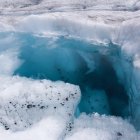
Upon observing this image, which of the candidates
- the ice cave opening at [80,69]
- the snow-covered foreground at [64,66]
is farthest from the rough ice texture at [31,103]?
the ice cave opening at [80,69]

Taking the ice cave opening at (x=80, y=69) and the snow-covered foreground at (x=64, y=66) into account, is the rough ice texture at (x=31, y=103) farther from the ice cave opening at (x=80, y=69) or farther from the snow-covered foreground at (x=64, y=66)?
the ice cave opening at (x=80, y=69)

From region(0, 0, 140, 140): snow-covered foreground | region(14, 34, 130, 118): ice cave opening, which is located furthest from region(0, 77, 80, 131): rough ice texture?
region(14, 34, 130, 118): ice cave opening

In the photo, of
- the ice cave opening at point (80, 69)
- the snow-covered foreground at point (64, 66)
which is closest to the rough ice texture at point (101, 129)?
the snow-covered foreground at point (64, 66)

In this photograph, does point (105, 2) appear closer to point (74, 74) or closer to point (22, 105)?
point (74, 74)

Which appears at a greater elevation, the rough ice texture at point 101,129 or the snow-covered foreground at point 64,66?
Answer: the snow-covered foreground at point 64,66

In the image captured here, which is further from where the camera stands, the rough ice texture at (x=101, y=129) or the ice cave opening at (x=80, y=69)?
the ice cave opening at (x=80, y=69)

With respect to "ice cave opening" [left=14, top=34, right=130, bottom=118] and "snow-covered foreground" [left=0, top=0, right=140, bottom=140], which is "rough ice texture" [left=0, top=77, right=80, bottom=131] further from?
"ice cave opening" [left=14, top=34, right=130, bottom=118]

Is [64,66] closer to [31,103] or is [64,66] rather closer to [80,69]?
[80,69]
